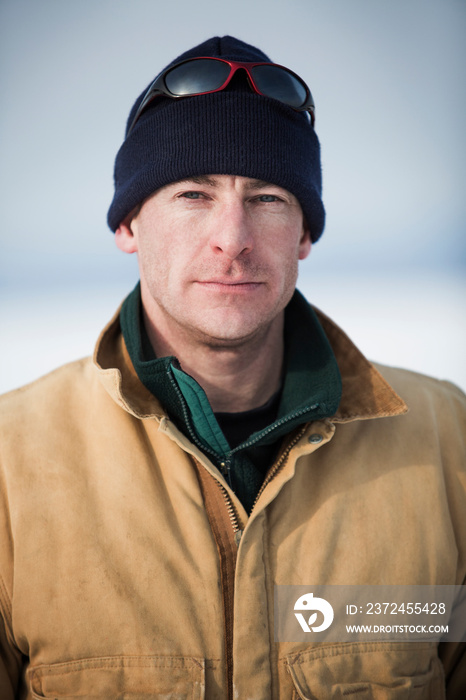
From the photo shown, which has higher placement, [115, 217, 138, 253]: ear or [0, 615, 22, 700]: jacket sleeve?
[115, 217, 138, 253]: ear

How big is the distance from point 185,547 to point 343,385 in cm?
Answer: 70

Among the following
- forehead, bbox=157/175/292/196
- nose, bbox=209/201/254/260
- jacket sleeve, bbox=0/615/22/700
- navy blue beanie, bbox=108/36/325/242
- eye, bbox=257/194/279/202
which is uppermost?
navy blue beanie, bbox=108/36/325/242

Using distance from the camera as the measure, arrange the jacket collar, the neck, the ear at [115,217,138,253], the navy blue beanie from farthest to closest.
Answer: the ear at [115,217,138,253] < the neck < the navy blue beanie < the jacket collar

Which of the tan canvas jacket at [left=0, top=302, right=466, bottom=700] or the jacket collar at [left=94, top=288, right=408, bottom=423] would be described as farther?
the jacket collar at [left=94, top=288, right=408, bottom=423]

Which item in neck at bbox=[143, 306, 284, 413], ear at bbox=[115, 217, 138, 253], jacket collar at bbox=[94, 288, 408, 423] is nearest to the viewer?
jacket collar at bbox=[94, 288, 408, 423]

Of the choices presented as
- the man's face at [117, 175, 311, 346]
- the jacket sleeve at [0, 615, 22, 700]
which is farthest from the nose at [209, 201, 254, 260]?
the jacket sleeve at [0, 615, 22, 700]

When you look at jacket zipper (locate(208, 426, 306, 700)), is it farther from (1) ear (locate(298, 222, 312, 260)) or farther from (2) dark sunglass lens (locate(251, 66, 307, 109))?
(2) dark sunglass lens (locate(251, 66, 307, 109))

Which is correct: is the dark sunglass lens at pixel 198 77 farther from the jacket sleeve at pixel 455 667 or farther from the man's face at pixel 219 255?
the jacket sleeve at pixel 455 667

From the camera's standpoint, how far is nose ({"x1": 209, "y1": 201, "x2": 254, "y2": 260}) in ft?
5.26

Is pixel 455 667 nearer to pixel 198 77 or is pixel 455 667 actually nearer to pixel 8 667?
pixel 8 667

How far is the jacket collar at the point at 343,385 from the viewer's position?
1.51 meters

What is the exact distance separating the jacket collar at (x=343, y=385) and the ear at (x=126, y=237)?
26 cm

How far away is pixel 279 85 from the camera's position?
173 centimetres
